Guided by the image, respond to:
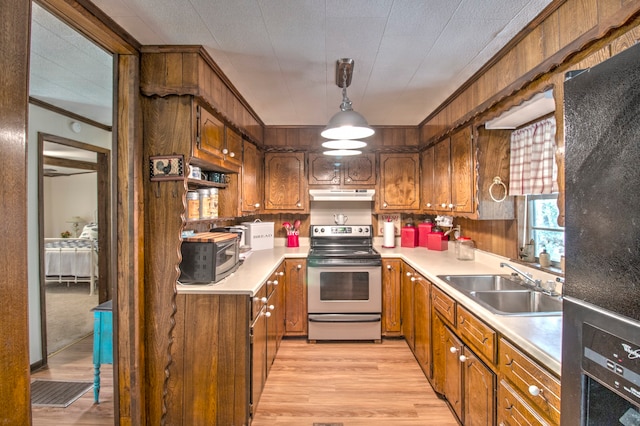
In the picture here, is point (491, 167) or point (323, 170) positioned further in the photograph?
point (323, 170)

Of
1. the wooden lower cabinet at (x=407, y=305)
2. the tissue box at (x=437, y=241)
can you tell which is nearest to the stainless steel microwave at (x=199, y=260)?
the wooden lower cabinet at (x=407, y=305)

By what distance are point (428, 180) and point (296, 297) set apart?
1890mm

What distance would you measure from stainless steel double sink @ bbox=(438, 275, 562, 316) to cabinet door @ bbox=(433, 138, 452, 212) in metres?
0.79

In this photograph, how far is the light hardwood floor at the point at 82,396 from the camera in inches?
83.4

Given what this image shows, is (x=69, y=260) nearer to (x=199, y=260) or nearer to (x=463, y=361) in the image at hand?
(x=199, y=260)

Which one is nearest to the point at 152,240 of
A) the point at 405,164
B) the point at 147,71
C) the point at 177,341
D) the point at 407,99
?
the point at 177,341

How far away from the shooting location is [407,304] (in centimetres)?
306

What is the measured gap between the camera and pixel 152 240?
1.89 meters

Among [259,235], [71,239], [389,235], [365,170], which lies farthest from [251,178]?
[71,239]

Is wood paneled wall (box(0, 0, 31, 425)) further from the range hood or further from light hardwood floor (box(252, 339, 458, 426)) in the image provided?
the range hood

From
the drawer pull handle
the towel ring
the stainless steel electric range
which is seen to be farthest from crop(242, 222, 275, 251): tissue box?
the drawer pull handle

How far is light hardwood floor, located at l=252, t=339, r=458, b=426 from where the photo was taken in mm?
2121

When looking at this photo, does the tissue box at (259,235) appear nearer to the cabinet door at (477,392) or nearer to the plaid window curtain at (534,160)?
the cabinet door at (477,392)

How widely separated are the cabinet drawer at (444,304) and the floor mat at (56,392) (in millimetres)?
2727
